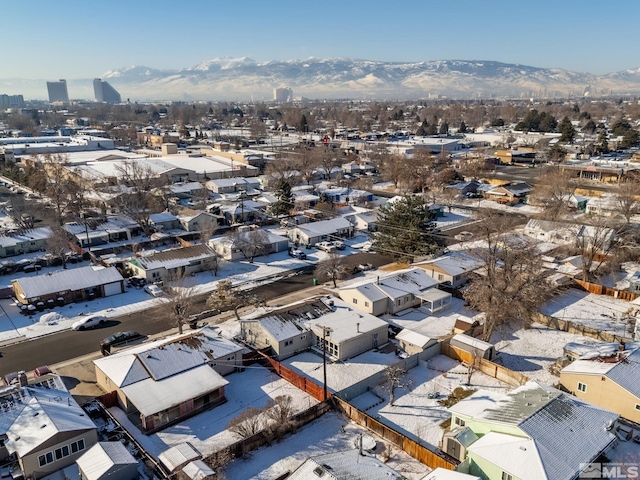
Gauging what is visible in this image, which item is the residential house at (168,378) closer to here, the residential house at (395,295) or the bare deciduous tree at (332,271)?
the residential house at (395,295)

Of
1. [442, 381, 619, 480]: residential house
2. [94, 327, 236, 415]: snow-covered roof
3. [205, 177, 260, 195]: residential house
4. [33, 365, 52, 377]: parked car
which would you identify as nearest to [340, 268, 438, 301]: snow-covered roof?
[94, 327, 236, 415]: snow-covered roof

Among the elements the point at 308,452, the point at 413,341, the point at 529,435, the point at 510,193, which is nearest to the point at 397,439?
the point at 308,452

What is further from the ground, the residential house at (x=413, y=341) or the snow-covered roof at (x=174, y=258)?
the snow-covered roof at (x=174, y=258)

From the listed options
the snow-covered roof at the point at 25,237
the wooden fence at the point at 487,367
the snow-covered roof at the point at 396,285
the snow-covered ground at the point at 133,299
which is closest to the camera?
the wooden fence at the point at 487,367

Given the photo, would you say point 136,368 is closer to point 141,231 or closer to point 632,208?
point 141,231

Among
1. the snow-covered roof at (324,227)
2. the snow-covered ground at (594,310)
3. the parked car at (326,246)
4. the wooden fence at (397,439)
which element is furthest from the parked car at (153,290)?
the snow-covered ground at (594,310)

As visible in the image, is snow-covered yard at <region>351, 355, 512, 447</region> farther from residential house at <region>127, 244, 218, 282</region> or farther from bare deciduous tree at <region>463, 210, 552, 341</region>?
residential house at <region>127, 244, 218, 282</region>

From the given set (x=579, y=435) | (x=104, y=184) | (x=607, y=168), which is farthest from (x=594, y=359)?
(x=607, y=168)

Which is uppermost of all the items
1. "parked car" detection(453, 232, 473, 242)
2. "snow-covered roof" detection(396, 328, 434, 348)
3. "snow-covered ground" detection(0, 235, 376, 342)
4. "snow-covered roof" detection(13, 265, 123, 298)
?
"snow-covered roof" detection(13, 265, 123, 298)
